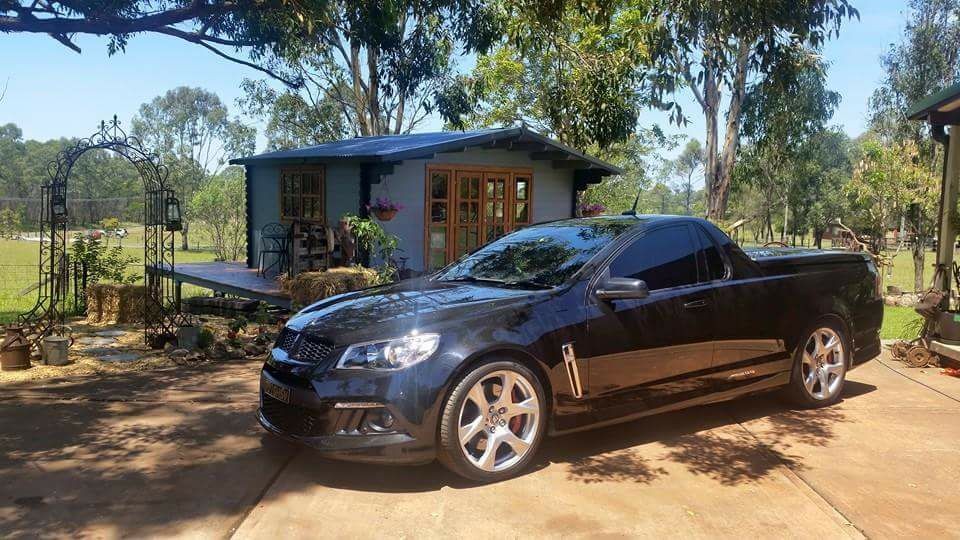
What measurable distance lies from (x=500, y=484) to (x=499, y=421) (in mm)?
353

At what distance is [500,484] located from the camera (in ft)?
13.2

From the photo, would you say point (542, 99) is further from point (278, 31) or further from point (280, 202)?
point (278, 31)

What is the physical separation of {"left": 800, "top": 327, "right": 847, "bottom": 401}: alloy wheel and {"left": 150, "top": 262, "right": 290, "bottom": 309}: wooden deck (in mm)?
6869

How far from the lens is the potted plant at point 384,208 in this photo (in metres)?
10.7

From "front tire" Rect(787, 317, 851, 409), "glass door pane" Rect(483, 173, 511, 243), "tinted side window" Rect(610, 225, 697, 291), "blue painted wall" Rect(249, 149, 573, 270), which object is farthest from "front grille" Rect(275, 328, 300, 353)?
"glass door pane" Rect(483, 173, 511, 243)

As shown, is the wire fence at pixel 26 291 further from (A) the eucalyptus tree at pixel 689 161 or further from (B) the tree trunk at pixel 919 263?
(A) the eucalyptus tree at pixel 689 161

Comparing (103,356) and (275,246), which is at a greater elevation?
(275,246)

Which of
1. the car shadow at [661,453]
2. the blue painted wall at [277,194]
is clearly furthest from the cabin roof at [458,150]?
the car shadow at [661,453]

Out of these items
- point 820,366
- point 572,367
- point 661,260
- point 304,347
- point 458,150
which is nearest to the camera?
point 304,347

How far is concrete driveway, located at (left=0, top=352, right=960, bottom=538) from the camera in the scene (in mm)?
3539

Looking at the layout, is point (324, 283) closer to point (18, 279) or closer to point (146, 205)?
point (146, 205)

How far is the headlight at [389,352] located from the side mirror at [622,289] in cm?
117

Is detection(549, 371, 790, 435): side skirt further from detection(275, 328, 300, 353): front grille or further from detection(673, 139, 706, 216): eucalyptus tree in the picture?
detection(673, 139, 706, 216): eucalyptus tree

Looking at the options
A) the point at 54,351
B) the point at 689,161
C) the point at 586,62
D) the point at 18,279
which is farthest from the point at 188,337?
the point at 689,161
